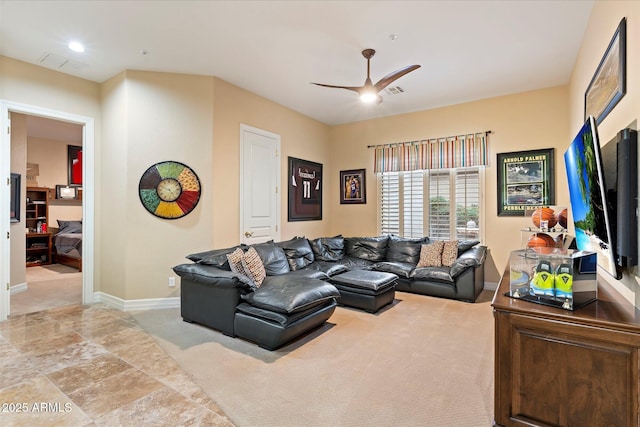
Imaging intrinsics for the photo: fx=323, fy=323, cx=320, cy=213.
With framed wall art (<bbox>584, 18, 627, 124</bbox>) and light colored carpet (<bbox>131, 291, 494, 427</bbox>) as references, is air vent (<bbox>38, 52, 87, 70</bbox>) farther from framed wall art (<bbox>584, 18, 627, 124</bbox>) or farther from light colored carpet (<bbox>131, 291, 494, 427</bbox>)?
framed wall art (<bbox>584, 18, 627, 124</bbox>)

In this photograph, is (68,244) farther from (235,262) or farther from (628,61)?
(628,61)

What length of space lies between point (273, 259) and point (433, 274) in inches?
93.1

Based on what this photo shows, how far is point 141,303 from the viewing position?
4.27m

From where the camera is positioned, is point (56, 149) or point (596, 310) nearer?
point (596, 310)

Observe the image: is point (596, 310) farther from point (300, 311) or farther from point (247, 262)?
point (247, 262)

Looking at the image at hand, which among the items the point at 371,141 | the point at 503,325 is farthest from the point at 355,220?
the point at 503,325

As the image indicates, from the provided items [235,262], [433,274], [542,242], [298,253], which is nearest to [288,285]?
[235,262]

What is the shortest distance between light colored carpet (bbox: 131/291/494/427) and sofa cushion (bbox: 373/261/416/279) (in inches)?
44.0

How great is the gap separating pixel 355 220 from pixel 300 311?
3842 millimetres

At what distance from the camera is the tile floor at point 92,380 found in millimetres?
2047

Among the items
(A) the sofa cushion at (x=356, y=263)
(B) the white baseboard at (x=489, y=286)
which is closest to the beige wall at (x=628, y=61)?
(B) the white baseboard at (x=489, y=286)

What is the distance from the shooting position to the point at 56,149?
8.17m

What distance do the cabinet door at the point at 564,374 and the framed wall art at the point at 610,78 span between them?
1.60 meters

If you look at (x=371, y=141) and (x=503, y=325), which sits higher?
(x=371, y=141)
